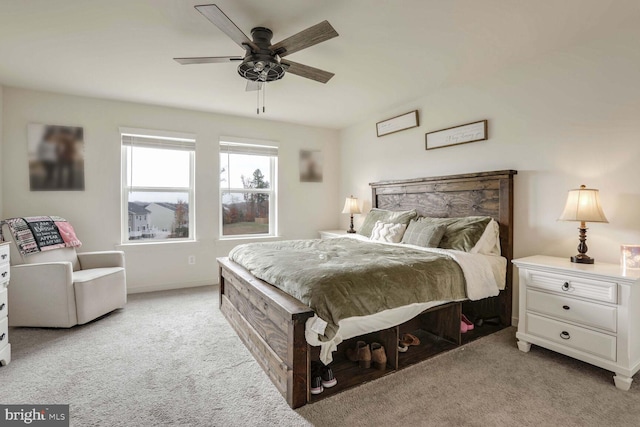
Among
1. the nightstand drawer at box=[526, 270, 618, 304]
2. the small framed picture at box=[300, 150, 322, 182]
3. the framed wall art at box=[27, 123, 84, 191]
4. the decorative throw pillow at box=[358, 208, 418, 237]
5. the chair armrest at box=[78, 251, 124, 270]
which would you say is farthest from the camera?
the small framed picture at box=[300, 150, 322, 182]

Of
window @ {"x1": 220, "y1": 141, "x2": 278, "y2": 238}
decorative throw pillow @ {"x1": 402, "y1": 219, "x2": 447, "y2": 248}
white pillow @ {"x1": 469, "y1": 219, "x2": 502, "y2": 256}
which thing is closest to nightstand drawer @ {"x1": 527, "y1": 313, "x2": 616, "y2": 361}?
white pillow @ {"x1": 469, "y1": 219, "x2": 502, "y2": 256}

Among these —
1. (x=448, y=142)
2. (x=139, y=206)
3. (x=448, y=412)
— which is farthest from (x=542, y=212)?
(x=139, y=206)

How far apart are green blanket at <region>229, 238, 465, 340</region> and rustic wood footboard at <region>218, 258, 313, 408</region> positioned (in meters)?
0.08

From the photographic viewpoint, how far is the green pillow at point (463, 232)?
2.80m

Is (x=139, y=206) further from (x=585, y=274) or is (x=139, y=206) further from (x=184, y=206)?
(x=585, y=274)

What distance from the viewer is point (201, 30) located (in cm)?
227

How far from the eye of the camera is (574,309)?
7.00 feet

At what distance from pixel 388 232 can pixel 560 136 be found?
176cm

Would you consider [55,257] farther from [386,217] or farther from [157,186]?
[386,217]

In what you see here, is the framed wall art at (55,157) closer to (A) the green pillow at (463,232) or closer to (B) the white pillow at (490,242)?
(A) the green pillow at (463,232)

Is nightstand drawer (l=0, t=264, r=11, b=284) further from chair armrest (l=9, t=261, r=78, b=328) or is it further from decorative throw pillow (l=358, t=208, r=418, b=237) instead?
decorative throw pillow (l=358, t=208, r=418, b=237)

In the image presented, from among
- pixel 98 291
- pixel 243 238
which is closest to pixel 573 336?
pixel 243 238

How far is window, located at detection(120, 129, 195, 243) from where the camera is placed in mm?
3979

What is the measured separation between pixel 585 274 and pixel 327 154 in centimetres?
393
